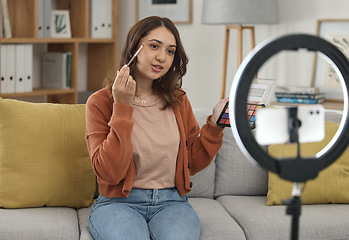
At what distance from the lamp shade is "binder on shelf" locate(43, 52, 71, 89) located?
102 centimetres

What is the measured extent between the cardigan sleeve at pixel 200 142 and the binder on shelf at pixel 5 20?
64.3 inches

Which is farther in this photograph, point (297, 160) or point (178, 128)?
point (178, 128)

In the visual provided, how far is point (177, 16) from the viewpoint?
3766 millimetres

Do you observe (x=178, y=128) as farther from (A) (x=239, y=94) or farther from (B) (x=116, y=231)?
(A) (x=239, y=94)

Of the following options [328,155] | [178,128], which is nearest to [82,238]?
[178,128]

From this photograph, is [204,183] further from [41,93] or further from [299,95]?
[41,93]

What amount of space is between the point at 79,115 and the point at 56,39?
148 cm

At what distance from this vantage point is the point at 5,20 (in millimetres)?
3061

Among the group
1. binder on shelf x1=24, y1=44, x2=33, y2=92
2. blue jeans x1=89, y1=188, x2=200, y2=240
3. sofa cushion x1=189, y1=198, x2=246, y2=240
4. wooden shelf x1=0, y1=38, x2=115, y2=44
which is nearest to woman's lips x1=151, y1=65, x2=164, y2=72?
blue jeans x1=89, y1=188, x2=200, y2=240

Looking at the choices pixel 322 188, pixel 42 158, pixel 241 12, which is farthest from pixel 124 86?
pixel 241 12

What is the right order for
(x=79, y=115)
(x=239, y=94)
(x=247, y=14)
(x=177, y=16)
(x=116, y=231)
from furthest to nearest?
(x=177, y=16) < (x=247, y=14) < (x=79, y=115) < (x=116, y=231) < (x=239, y=94)

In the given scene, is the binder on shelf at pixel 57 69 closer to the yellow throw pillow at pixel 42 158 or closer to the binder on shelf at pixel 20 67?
the binder on shelf at pixel 20 67

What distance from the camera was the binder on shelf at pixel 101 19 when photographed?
3598 millimetres

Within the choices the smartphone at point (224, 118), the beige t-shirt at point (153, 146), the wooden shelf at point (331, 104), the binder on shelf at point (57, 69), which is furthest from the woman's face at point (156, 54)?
the binder on shelf at point (57, 69)
